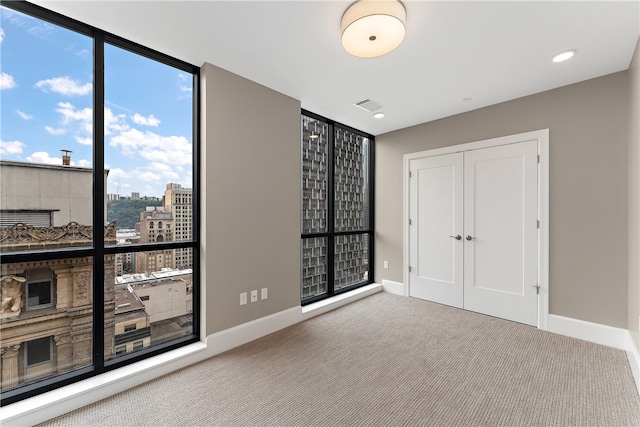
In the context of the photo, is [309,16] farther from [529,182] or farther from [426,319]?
[426,319]

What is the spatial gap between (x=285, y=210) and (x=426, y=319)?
2101 millimetres

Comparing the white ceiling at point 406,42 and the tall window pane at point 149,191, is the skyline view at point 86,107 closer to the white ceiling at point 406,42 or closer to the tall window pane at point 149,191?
the tall window pane at point 149,191

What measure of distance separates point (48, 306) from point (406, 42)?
3.22m

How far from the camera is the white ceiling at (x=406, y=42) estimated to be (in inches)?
69.1

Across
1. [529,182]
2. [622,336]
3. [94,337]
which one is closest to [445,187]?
[529,182]

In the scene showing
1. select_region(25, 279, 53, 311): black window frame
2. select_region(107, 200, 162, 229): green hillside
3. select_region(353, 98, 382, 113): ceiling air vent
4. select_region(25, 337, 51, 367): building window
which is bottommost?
select_region(25, 337, 51, 367): building window

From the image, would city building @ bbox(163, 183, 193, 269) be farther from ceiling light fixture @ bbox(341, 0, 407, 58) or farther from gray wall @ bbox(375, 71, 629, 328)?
gray wall @ bbox(375, 71, 629, 328)

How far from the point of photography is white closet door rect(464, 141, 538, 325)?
3.00 metres

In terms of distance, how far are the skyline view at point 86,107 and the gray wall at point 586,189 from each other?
3579 mm

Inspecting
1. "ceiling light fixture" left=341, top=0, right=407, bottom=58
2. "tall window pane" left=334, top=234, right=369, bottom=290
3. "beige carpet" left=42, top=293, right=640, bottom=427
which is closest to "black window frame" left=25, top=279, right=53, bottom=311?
"beige carpet" left=42, top=293, right=640, bottom=427

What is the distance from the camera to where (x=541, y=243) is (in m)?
2.91

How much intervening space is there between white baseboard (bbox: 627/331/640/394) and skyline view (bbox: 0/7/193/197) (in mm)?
3829

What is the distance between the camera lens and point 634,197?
86.4 inches

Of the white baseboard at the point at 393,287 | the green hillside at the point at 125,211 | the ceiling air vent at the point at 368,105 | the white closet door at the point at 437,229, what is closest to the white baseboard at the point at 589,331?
the white closet door at the point at 437,229
